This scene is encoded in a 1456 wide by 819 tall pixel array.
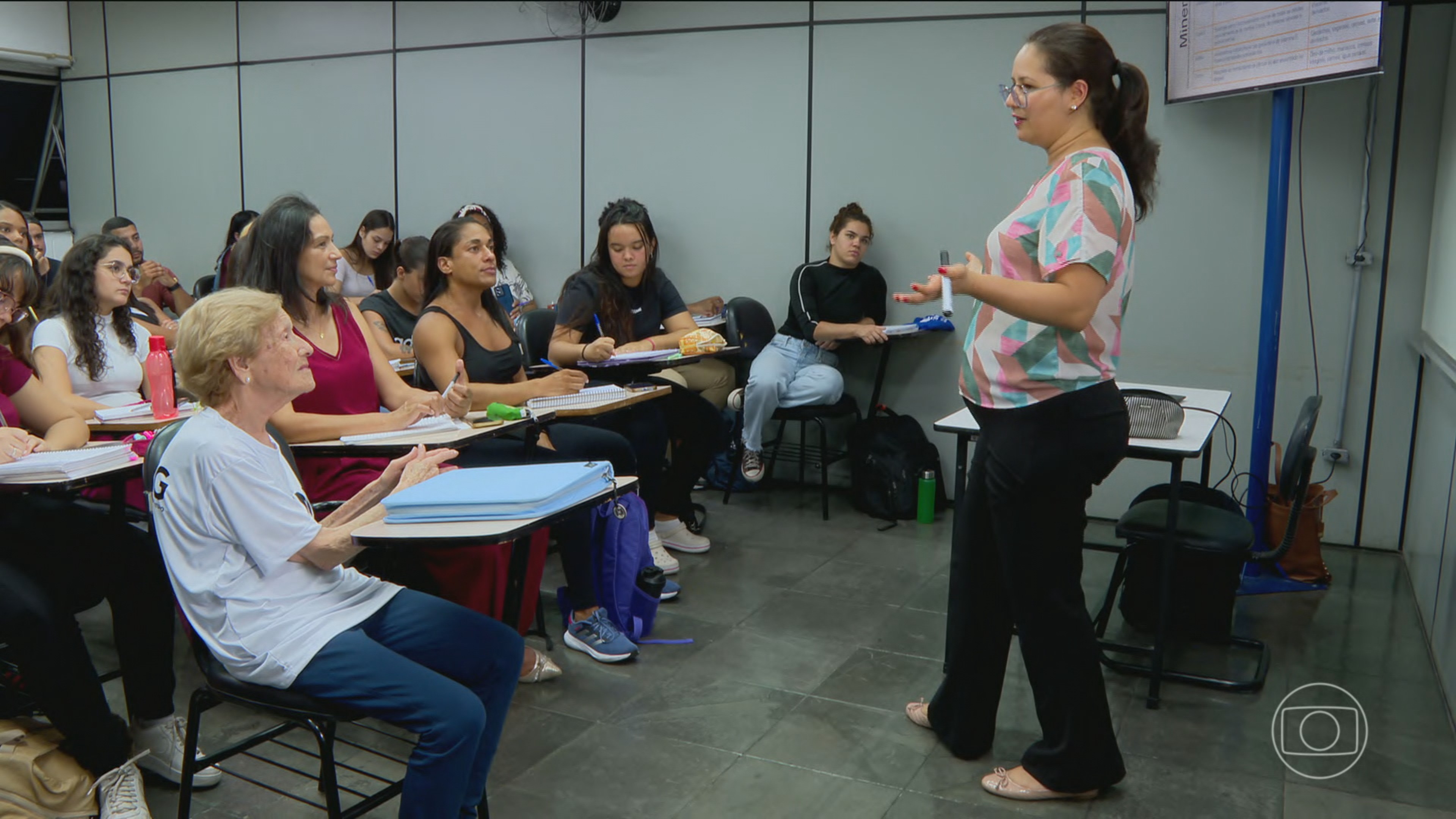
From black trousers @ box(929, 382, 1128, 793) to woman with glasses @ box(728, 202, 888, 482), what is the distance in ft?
8.13

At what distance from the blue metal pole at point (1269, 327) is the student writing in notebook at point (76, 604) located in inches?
149

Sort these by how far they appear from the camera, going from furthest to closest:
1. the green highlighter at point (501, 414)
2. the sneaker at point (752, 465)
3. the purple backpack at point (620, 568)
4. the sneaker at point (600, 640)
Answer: the sneaker at point (752, 465)
the purple backpack at point (620, 568)
the sneaker at point (600, 640)
the green highlighter at point (501, 414)

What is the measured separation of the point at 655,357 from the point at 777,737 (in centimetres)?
162

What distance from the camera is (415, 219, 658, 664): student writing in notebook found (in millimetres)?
3480

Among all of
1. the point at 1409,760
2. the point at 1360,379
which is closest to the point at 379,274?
the point at 1360,379

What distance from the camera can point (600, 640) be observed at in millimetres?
3438

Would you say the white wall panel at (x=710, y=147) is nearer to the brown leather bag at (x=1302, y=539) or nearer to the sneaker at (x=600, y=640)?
the brown leather bag at (x=1302, y=539)

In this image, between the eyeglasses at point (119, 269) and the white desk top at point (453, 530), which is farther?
the eyeglasses at point (119, 269)

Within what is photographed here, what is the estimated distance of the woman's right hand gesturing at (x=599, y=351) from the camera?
4168 mm

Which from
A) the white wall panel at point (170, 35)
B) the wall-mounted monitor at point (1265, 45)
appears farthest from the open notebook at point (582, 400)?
the white wall panel at point (170, 35)

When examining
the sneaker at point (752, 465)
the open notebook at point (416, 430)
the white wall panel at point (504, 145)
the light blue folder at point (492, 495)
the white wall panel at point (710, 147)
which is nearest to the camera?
the light blue folder at point (492, 495)

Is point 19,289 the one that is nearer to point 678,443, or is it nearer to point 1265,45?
point 678,443

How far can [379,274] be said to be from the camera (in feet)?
21.7

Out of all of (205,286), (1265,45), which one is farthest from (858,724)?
(205,286)
